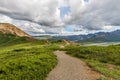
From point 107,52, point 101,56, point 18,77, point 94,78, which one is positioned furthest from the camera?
point 107,52

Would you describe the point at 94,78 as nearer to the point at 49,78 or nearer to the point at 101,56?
the point at 49,78

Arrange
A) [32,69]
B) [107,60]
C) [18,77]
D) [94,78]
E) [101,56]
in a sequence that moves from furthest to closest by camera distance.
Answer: [101,56]
[107,60]
[32,69]
[94,78]
[18,77]

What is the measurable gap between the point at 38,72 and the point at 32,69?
2.25 meters

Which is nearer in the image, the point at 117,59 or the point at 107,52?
the point at 117,59

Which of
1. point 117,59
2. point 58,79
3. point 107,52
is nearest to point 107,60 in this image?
point 117,59

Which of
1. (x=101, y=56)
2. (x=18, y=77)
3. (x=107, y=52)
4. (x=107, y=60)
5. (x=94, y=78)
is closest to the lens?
(x=18, y=77)

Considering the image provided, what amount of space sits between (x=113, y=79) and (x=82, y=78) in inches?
172

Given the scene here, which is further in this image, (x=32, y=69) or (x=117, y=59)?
(x=117, y=59)

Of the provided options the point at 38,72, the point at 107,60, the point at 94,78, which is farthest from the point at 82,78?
the point at 107,60

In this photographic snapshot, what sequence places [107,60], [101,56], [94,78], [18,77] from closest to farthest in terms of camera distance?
[18,77] < [94,78] < [107,60] < [101,56]

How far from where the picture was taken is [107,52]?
66.2 meters

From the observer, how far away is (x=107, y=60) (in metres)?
55.9

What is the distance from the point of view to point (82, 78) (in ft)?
99.0

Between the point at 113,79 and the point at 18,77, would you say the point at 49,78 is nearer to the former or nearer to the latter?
the point at 18,77
